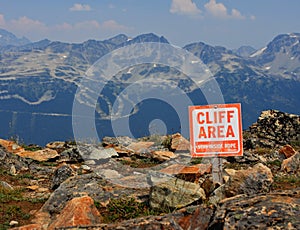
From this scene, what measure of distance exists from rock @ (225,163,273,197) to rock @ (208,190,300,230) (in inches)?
146

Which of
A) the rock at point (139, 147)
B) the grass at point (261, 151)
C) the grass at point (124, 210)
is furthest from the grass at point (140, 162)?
the grass at point (124, 210)

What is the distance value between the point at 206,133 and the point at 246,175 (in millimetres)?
1779

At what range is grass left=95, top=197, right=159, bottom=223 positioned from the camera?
36.0 feet

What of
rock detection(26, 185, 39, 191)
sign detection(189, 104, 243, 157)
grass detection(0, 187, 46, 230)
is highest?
sign detection(189, 104, 243, 157)

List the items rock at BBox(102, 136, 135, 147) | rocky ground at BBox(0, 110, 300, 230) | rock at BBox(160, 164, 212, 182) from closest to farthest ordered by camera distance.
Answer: rocky ground at BBox(0, 110, 300, 230) → rock at BBox(160, 164, 212, 182) → rock at BBox(102, 136, 135, 147)

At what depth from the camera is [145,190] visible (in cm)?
1352

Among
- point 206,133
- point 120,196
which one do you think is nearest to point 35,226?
point 120,196

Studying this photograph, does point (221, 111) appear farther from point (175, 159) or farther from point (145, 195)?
point (175, 159)

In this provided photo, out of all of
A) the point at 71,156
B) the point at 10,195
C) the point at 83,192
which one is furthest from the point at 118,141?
the point at 83,192

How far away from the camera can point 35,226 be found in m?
9.84

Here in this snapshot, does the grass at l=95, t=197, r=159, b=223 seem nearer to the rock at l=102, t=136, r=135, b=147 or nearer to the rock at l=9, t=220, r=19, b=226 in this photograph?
the rock at l=9, t=220, r=19, b=226

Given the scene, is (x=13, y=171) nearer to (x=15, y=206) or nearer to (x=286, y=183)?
(x=15, y=206)

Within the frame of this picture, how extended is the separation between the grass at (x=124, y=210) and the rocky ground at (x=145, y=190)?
0.03 meters

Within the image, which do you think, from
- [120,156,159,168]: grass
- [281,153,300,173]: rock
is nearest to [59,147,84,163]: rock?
[120,156,159,168]: grass
